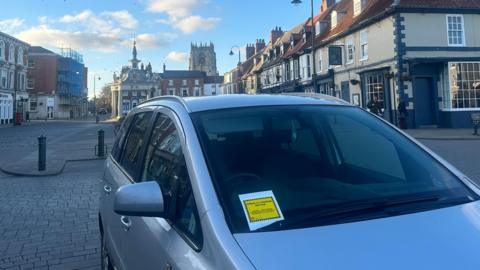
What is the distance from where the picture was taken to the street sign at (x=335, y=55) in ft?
97.8

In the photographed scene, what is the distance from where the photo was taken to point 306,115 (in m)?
2.72

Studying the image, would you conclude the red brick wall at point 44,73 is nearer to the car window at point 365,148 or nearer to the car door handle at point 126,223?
the car door handle at point 126,223

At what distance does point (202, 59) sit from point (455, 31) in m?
112

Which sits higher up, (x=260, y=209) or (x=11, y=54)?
(x=11, y=54)

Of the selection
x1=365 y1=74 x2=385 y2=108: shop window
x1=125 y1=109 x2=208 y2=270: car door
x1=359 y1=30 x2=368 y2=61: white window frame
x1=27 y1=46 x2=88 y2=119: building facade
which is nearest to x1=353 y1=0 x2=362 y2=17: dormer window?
x1=359 y1=30 x2=368 y2=61: white window frame

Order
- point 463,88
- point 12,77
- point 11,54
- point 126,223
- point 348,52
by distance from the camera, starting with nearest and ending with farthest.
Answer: point 126,223
point 463,88
point 348,52
point 11,54
point 12,77

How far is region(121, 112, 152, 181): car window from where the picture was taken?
3025 mm

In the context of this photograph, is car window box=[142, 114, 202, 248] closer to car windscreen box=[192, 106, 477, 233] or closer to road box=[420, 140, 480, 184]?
car windscreen box=[192, 106, 477, 233]

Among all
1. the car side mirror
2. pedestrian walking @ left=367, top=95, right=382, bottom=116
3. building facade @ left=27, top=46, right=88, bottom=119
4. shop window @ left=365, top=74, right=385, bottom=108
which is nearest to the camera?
the car side mirror

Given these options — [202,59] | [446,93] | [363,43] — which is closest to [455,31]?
[446,93]

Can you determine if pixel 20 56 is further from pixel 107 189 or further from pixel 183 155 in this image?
pixel 183 155

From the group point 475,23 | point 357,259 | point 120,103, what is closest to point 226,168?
point 357,259

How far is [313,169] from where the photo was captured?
239 centimetres

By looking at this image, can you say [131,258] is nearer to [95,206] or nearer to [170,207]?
[170,207]
